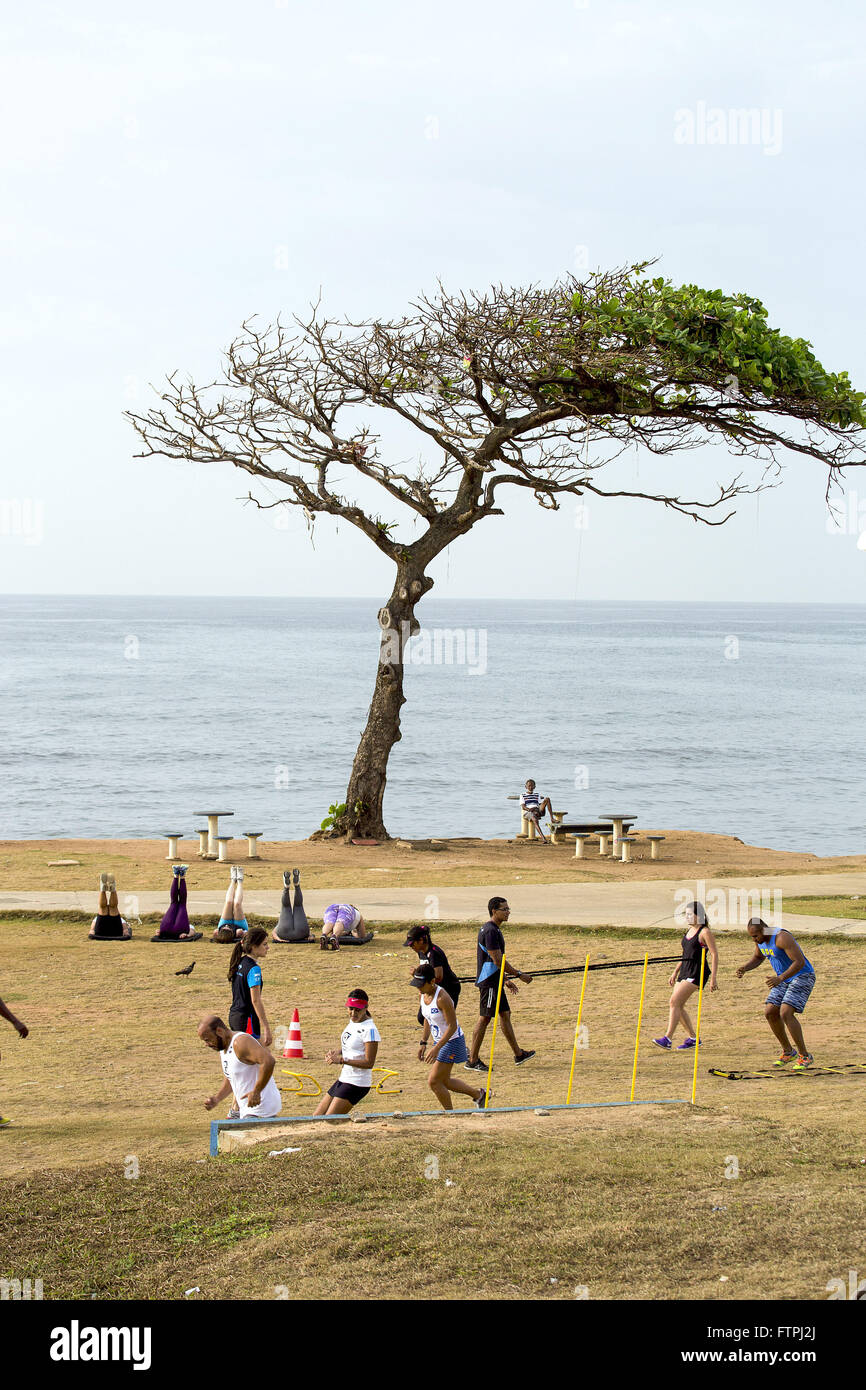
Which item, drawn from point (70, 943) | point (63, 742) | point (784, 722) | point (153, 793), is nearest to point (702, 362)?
point (70, 943)

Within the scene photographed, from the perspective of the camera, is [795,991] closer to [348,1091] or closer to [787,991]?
[787,991]

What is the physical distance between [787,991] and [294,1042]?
4.58m

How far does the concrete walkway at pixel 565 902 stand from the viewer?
1855cm

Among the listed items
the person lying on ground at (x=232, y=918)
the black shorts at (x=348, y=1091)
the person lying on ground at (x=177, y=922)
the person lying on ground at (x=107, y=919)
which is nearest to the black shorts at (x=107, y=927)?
the person lying on ground at (x=107, y=919)

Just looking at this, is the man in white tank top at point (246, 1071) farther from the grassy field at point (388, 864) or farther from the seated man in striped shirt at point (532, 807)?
the seated man in striped shirt at point (532, 807)

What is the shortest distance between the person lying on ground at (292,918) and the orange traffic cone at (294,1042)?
529cm

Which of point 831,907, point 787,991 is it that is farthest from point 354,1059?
point 831,907

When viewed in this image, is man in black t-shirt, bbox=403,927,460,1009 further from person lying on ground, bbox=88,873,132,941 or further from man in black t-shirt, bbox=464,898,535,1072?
person lying on ground, bbox=88,873,132,941

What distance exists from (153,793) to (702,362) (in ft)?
110

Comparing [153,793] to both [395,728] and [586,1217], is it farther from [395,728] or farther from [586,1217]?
[586,1217]

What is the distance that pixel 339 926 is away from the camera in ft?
56.5

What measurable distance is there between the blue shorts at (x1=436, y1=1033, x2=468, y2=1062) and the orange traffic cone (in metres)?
2.32

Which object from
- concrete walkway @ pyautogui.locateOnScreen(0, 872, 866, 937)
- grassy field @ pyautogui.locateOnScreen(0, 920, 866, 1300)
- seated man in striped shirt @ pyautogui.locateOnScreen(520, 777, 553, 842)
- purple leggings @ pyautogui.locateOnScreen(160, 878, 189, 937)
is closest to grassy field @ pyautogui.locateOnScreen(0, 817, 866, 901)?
seated man in striped shirt @ pyautogui.locateOnScreen(520, 777, 553, 842)

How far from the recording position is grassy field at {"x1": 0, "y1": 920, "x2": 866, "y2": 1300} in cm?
700
